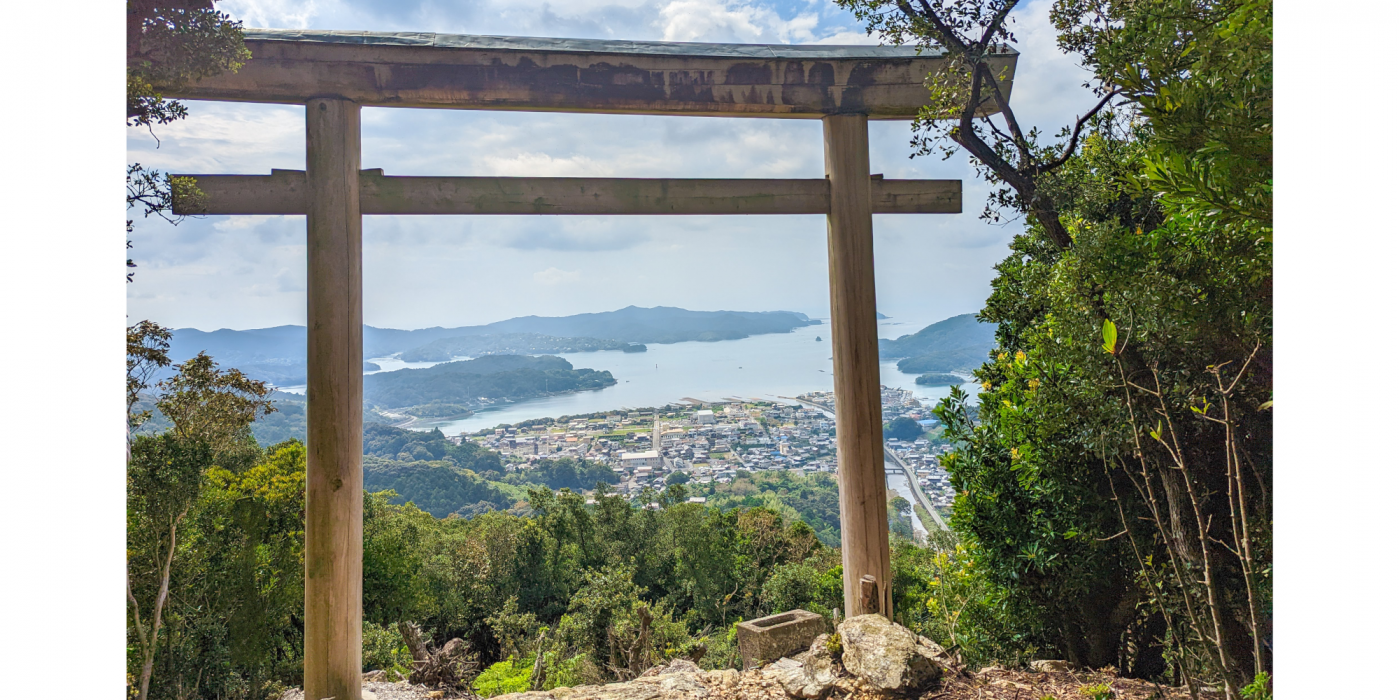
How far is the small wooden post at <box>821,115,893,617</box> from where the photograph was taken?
298 centimetres

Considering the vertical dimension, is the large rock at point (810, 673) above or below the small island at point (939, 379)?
below

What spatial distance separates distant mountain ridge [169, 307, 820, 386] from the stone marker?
7.01 feet

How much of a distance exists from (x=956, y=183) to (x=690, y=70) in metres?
1.31

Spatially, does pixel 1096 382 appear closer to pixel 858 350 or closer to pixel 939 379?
pixel 858 350

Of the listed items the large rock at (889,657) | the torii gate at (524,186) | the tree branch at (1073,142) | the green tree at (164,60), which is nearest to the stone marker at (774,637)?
the torii gate at (524,186)

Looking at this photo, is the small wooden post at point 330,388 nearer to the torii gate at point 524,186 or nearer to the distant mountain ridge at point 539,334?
the torii gate at point 524,186

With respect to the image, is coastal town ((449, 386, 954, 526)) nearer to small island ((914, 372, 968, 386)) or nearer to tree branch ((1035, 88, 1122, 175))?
small island ((914, 372, 968, 386))

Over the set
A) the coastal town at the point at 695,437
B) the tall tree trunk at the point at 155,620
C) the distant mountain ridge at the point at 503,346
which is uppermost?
the distant mountain ridge at the point at 503,346

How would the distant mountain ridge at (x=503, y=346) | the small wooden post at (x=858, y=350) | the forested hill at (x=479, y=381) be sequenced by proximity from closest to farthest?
1. the small wooden post at (x=858, y=350)
2. the distant mountain ridge at (x=503, y=346)
3. the forested hill at (x=479, y=381)

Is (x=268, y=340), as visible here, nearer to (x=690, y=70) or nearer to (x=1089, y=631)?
(x=690, y=70)

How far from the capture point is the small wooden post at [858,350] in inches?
117

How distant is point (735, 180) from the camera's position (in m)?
2.94

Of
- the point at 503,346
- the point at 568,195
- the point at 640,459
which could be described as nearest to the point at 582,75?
the point at 568,195

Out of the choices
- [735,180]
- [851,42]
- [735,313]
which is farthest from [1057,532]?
[735,313]
